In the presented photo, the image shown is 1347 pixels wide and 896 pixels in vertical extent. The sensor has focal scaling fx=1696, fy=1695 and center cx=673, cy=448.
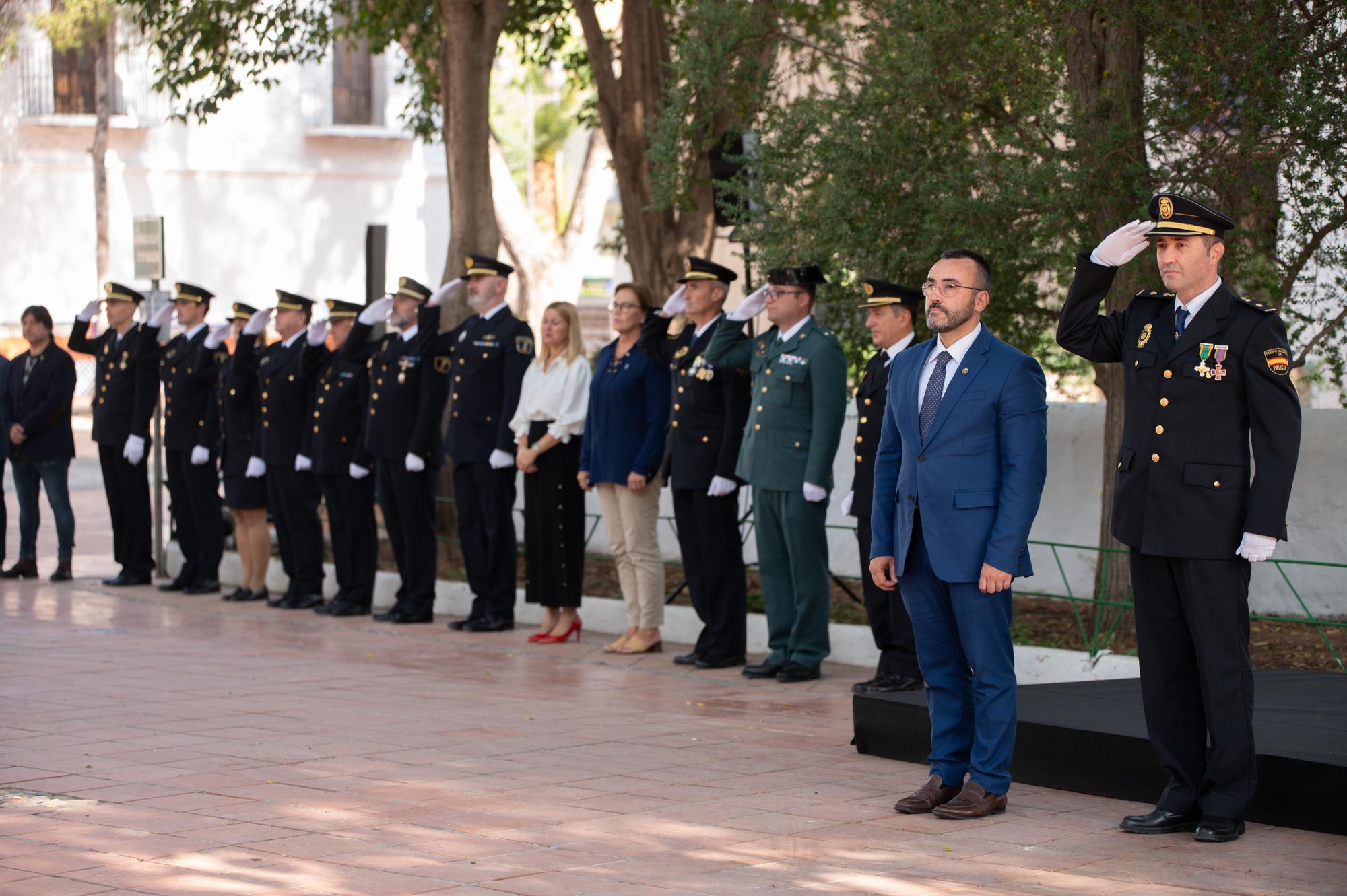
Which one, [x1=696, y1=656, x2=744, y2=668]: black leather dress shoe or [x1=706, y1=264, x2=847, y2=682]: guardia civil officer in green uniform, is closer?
[x1=706, y1=264, x2=847, y2=682]: guardia civil officer in green uniform

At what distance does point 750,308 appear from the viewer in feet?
29.4

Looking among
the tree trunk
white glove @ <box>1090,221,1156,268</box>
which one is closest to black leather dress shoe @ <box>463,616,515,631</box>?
the tree trunk

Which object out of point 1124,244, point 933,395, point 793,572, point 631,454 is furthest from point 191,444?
point 1124,244

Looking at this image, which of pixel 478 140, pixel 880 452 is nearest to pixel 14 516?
pixel 478 140

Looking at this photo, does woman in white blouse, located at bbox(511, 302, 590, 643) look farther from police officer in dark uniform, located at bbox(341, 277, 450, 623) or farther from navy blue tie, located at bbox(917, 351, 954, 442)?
navy blue tie, located at bbox(917, 351, 954, 442)

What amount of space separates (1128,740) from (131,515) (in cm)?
902

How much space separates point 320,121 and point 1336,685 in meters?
28.3

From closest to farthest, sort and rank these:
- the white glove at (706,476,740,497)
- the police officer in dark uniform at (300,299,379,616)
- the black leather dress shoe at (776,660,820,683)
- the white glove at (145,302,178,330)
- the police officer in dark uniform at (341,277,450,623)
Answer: the black leather dress shoe at (776,660,820,683)
the white glove at (706,476,740,497)
the police officer in dark uniform at (341,277,450,623)
the police officer in dark uniform at (300,299,379,616)
the white glove at (145,302,178,330)

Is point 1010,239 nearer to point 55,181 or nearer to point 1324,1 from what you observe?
point 1324,1

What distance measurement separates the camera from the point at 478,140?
41.9 ft

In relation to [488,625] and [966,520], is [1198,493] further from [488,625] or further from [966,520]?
[488,625]

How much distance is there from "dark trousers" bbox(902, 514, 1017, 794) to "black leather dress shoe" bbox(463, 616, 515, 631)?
16.6ft

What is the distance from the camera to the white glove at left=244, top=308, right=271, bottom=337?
12.0m

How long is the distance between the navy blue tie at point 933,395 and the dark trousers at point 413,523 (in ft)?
18.4
